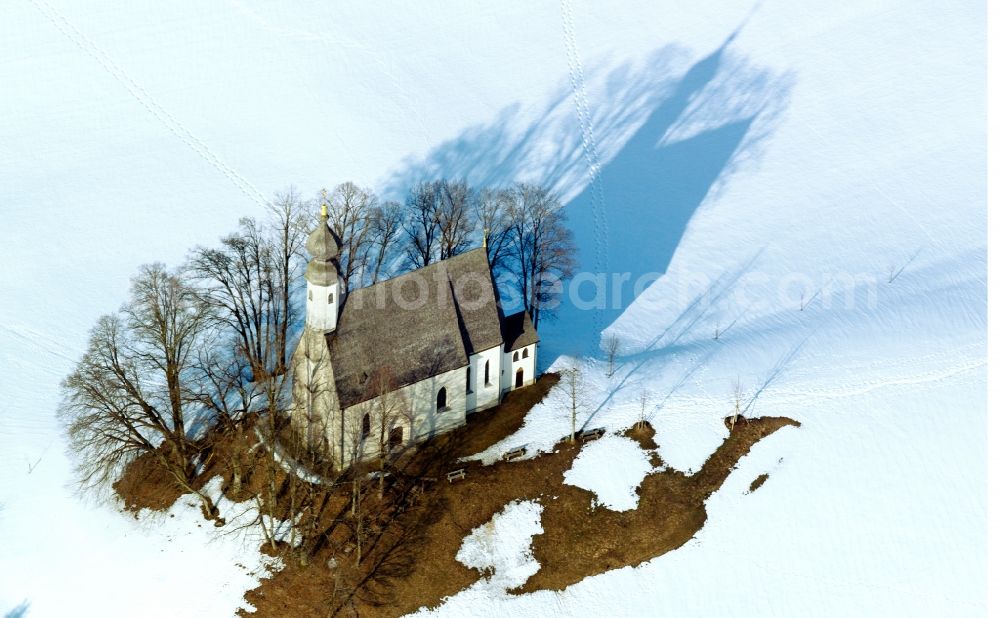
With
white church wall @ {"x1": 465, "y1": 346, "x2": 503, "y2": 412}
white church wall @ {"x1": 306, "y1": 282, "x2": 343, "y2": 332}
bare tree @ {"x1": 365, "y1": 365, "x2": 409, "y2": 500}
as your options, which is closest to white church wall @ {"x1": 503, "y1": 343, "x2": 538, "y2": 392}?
white church wall @ {"x1": 465, "y1": 346, "x2": 503, "y2": 412}

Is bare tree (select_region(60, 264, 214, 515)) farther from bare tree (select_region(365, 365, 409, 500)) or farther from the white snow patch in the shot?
the white snow patch

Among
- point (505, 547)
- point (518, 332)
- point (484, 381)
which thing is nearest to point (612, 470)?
point (505, 547)

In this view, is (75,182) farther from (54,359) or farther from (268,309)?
(268,309)

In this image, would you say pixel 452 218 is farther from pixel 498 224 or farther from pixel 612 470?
pixel 612 470

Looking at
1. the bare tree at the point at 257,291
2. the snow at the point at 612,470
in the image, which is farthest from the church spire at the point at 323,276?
the snow at the point at 612,470

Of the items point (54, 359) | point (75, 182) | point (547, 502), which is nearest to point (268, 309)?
point (54, 359)
